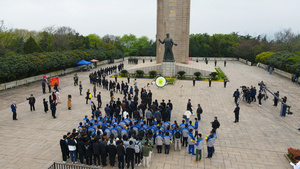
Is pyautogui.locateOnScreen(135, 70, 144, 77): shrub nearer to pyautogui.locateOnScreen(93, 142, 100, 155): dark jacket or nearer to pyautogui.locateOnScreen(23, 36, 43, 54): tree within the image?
pyautogui.locateOnScreen(23, 36, 43, 54): tree

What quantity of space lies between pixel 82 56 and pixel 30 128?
26.8 metres

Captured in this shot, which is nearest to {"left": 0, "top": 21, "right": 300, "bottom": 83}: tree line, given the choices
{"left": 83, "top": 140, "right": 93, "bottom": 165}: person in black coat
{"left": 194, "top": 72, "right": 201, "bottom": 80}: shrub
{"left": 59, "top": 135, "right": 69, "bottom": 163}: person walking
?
{"left": 194, "top": 72, "right": 201, "bottom": 80}: shrub

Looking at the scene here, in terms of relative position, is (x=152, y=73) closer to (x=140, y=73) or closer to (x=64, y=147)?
(x=140, y=73)

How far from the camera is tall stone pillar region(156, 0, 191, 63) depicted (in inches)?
1425

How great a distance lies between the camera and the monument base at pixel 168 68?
3127 centimetres

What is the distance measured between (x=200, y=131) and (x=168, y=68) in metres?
19.4

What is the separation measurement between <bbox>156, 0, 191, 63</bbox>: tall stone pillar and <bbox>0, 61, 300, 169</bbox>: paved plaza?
17623 millimetres

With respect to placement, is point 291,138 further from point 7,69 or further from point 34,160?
point 7,69

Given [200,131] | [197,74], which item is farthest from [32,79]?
[200,131]

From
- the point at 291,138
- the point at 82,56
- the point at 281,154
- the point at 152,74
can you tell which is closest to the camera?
the point at 281,154

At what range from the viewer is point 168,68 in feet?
A: 103

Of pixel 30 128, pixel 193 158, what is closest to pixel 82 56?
pixel 30 128

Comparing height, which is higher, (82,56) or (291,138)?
(82,56)

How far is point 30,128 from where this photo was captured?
13.0m
